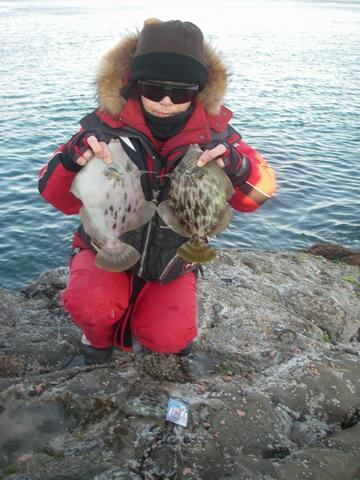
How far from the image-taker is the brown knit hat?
12.9 ft

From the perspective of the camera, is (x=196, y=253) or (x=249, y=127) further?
(x=249, y=127)

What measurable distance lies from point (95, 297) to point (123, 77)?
6.67 feet

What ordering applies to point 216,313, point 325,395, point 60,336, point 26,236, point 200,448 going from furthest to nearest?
1. point 26,236
2. point 216,313
3. point 60,336
4. point 325,395
5. point 200,448

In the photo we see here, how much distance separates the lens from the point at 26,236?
959cm

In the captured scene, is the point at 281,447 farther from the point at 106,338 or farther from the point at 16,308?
the point at 16,308

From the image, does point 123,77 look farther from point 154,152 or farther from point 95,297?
point 95,297

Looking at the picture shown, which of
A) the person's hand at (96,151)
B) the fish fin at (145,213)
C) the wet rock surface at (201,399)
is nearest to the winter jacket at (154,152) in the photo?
the person's hand at (96,151)

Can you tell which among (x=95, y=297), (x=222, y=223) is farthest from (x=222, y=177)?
(x=95, y=297)

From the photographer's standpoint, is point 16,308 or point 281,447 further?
point 16,308

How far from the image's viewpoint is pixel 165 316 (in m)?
4.46

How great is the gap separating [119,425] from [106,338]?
1034 mm

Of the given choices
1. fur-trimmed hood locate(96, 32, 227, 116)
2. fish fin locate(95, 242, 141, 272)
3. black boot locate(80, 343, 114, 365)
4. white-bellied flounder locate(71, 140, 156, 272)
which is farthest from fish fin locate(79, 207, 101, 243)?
black boot locate(80, 343, 114, 365)

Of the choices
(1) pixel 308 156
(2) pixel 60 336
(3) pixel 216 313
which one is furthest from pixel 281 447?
(1) pixel 308 156

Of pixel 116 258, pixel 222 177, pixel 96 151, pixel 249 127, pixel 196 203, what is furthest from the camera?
pixel 249 127
